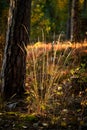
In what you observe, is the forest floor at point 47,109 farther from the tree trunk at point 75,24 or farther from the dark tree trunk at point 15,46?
the tree trunk at point 75,24

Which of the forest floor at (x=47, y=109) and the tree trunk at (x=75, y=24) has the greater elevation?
the tree trunk at (x=75, y=24)

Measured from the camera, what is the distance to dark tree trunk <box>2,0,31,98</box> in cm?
624

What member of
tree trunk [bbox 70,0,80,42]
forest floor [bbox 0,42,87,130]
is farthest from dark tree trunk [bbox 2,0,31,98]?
tree trunk [bbox 70,0,80,42]

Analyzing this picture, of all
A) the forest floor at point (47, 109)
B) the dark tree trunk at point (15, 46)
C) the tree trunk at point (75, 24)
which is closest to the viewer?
the forest floor at point (47, 109)

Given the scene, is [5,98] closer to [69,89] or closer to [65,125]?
[69,89]

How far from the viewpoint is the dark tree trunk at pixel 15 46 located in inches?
246

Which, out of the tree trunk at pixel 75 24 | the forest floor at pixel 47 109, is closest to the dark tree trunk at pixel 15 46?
the forest floor at pixel 47 109

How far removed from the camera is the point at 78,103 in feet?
19.3

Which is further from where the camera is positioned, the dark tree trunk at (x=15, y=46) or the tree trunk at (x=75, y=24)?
the tree trunk at (x=75, y=24)

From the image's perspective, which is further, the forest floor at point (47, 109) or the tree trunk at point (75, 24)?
the tree trunk at point (75, 24)

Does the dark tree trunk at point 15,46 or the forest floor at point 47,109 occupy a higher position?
the dark tree trunk at point 15,46

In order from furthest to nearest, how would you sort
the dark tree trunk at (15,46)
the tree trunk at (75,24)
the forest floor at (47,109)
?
the tree trunk at (75,24) → the dark tree trunk at (15,46) → the forest floor at (47,109)

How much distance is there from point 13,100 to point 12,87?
0.23 meters

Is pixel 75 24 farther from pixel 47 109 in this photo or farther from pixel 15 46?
pixel 47 109
